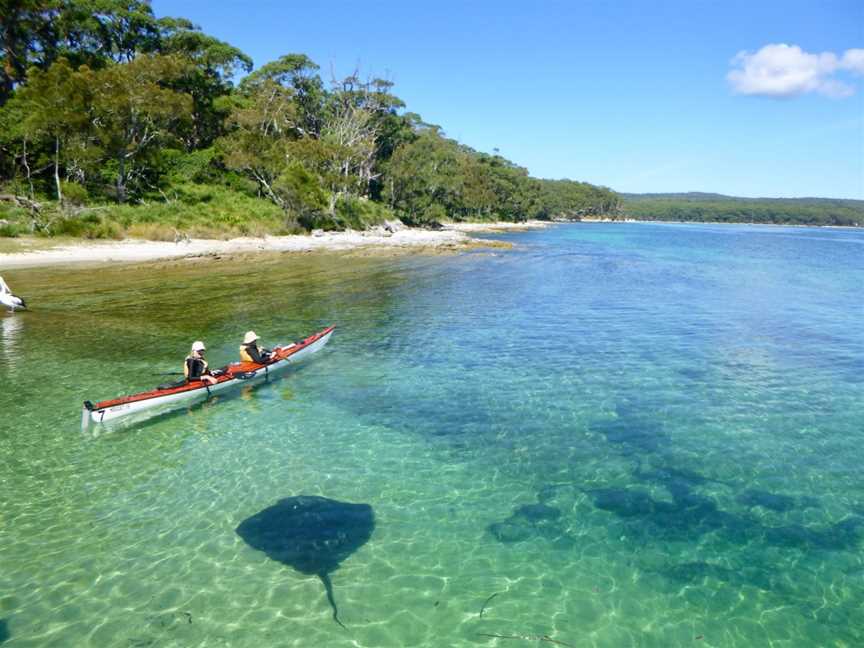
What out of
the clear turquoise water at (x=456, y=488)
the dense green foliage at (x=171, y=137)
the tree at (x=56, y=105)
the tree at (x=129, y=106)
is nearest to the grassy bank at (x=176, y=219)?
the dense green foliage at (x=171, y=137)

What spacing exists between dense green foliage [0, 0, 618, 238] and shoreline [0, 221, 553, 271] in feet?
8.19

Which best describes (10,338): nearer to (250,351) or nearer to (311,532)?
(250,351)

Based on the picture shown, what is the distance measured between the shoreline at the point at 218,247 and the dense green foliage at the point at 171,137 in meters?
2.50

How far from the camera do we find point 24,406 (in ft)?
50.2

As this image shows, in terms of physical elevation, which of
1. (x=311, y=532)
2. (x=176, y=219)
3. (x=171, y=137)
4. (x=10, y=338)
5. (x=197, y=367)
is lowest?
(x=311, y=532)

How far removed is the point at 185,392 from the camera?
A: 1538 cm

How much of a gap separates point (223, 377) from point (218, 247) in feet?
134

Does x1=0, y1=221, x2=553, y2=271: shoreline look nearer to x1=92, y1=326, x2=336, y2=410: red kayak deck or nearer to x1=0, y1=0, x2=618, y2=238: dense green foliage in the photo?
x1=0, y1=0, x2=618, y2=238: dense green foliage

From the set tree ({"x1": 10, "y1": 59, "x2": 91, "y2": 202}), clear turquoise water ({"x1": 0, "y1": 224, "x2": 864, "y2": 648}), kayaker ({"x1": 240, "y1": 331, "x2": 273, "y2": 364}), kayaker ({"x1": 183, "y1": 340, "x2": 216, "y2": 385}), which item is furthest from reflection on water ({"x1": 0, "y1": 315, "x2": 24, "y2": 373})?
tree ({"x1": 10, "y1": 59, "x2": 91, "y2": 202})

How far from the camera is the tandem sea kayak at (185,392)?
536 inches

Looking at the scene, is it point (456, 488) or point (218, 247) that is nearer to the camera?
point (456, 488)

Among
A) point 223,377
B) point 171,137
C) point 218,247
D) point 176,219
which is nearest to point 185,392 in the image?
point 223,377

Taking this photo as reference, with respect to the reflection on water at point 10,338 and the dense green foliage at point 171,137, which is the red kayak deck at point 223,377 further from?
the dense green foliage at point 171,137

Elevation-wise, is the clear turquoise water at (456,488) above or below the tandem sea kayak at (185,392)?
below
